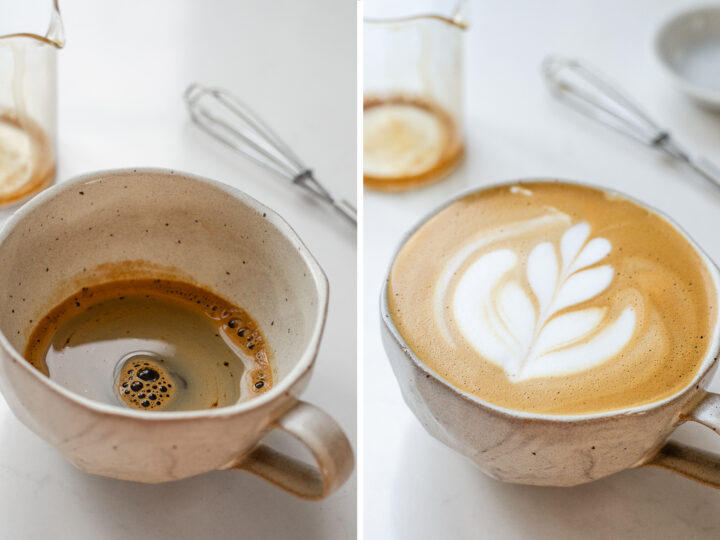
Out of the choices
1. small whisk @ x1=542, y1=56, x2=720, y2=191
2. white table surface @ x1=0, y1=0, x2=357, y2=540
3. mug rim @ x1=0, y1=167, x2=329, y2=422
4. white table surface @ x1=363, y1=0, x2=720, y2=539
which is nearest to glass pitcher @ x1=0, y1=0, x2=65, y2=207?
white table surface @ x1=0, y1=0, x2=357, y2=540

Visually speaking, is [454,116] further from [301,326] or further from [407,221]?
[301,326]

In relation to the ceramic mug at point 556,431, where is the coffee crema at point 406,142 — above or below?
above

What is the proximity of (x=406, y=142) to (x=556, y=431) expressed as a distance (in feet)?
1.13

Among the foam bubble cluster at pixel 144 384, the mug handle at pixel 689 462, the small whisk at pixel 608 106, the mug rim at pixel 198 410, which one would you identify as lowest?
the mug handle at pixel 689 462

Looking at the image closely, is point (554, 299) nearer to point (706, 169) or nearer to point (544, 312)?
point (544, 312)

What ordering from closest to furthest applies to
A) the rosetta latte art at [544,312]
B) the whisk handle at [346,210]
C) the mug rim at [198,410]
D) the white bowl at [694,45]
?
the mug rim at [198,410]
the rosetta latte art at [544,312]
the whisk handle at [346,210]
the white bowl at [694,45]

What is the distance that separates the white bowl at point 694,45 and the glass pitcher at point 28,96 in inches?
19.0

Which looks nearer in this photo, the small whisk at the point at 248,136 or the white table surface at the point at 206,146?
the white table surface at the point at 206,146

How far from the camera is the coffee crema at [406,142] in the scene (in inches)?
28.5

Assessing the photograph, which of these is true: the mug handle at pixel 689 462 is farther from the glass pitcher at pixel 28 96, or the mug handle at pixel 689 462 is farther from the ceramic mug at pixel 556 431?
the glass pitcher at pixel 28 96

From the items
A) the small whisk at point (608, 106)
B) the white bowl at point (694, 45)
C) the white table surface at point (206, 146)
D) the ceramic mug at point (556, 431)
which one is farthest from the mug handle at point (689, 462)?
the white bowl at point (694, 45)

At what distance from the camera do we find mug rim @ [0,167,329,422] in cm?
41

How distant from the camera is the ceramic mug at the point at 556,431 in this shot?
17.8 inches

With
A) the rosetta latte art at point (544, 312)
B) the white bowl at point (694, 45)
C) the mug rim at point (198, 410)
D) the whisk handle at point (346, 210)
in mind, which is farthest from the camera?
the white bowl at point (694, 45)
